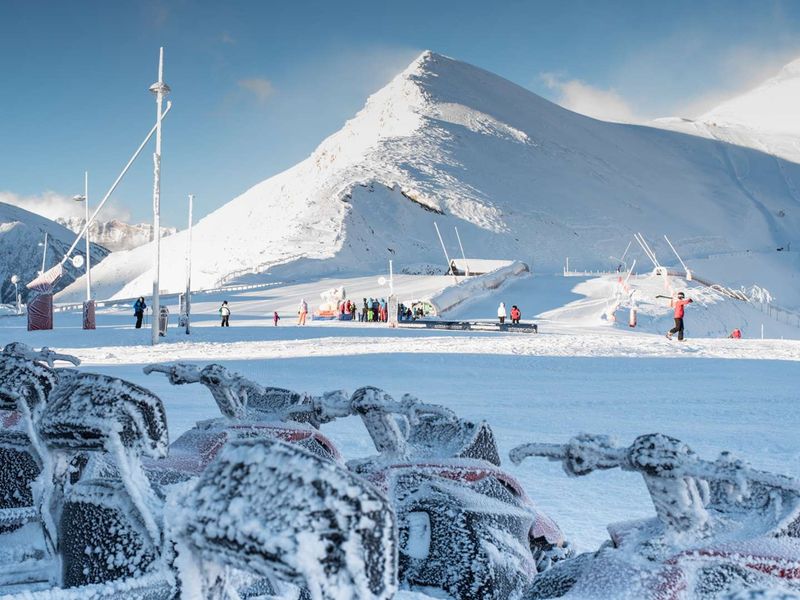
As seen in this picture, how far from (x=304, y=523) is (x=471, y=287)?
139ft

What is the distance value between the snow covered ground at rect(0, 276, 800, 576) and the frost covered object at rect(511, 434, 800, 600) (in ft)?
7.42

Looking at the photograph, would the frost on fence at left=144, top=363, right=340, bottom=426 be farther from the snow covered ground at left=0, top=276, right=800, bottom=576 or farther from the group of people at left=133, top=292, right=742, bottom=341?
the group of people at left=133, top=292, right=742, bottom=341

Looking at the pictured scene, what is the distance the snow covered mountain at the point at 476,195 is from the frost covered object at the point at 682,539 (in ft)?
196

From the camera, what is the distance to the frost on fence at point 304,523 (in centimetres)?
97

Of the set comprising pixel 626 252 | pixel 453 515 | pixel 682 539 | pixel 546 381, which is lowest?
pixel 546 381

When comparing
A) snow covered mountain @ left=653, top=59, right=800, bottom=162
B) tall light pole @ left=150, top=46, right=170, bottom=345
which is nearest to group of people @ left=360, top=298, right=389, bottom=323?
tall light pole @ left=150, top=46, right=170, bottom=345

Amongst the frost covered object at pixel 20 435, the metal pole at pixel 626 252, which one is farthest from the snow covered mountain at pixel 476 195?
the frost covered object at pixel 20 435

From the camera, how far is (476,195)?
9731 centimetres

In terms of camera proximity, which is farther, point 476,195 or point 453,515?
point 476,195

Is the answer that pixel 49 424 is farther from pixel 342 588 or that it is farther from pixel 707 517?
pixel 707 517

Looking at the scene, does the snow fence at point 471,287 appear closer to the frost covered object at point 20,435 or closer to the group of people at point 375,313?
the group of people at point 375,313

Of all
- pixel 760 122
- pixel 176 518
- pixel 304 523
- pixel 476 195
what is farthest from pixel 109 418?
pixel 760 122

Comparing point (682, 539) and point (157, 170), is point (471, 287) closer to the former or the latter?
point (157, 170)

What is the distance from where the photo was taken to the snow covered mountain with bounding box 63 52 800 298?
79.5 metres
